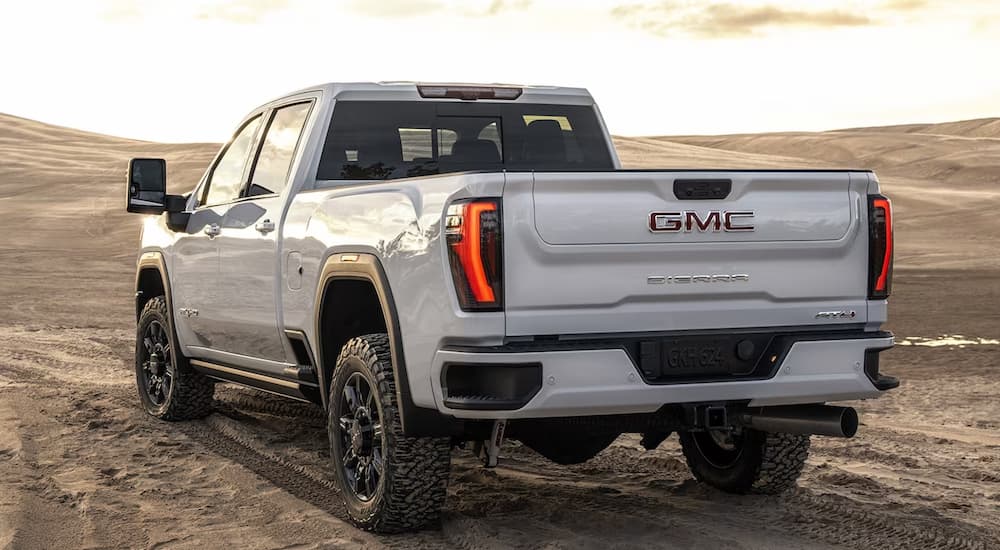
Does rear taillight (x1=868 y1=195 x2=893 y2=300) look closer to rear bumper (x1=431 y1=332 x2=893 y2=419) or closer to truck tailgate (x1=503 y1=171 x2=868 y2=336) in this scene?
truck tailgate (x1=503 y1=171 x2=868 y2=336)

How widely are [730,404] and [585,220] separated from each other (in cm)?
99

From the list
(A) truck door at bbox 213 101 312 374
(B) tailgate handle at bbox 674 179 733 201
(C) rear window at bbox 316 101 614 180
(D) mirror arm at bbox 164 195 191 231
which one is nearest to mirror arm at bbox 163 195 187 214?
(D) mirror arm at bbox 164 195 191 231

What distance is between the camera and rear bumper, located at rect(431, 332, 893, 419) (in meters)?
4.79

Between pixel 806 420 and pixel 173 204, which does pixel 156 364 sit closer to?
pixel 173 204

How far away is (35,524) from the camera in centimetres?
579

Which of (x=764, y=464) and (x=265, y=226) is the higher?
(x=265, y=226)

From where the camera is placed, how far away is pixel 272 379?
270 inches

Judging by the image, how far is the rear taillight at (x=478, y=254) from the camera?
15.6 feet

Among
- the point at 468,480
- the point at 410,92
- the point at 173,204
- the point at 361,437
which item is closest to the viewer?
the point at 361,437

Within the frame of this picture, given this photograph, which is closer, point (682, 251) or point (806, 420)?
point (682, 251)

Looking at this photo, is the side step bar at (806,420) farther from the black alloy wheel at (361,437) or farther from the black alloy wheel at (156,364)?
the black alloy wheel at (156,364)

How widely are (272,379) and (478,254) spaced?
95.6 inches

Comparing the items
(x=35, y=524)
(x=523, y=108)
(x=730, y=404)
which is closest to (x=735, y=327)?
(x=730, y=404)

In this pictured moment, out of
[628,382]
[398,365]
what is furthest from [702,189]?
[398,365]
